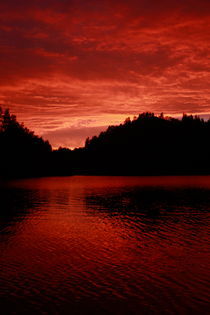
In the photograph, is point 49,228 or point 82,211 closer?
point 49,228

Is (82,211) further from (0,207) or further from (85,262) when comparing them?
(85,262)

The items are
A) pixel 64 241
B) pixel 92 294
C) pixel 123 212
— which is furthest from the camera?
pixel 123 212

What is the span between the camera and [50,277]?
20.9m

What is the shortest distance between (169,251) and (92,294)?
34.6 ft

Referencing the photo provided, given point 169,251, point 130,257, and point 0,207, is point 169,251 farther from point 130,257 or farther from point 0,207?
point 0,207

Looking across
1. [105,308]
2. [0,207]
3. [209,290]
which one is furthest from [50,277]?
[0,207]

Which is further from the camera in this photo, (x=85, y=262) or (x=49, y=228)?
(x=49, y=228)

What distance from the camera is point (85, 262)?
948 inches

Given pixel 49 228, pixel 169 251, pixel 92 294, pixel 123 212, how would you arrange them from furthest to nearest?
pixel 123 212, pixel 49 228, pixel 169 251, pixel 92 294

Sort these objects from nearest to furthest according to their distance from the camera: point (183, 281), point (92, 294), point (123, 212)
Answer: point (92, 294)
point (183, 281)
point (123, 212)

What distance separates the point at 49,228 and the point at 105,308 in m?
22.2

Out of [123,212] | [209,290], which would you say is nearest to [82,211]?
[123,212]

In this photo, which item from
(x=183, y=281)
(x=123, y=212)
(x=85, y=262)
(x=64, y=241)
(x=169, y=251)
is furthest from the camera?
(x=123, y=212)

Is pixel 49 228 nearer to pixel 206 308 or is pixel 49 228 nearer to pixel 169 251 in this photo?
pixel 169 251
